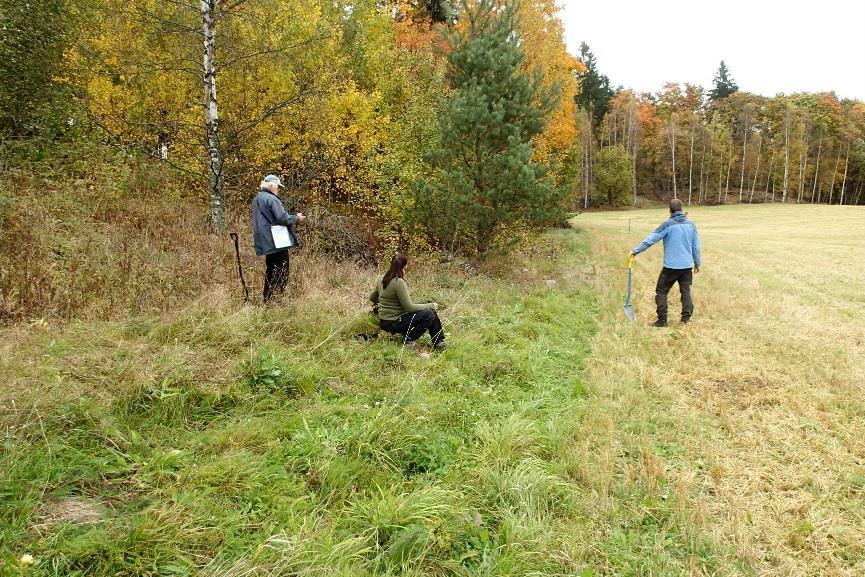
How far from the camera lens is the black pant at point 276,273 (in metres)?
6.30

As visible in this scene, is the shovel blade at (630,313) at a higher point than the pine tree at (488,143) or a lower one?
lower

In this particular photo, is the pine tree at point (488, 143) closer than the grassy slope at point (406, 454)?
No

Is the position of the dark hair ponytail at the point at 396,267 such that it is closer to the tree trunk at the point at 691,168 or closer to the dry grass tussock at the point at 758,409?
the dry grass tussock at the point at 758,409

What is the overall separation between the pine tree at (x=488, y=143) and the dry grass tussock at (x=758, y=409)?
273 cm

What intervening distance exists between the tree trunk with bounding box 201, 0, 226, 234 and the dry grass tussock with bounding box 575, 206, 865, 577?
6.87 metres

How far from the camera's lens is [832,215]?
37625 mm

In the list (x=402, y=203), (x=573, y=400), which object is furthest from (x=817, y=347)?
(x=402, y=203)

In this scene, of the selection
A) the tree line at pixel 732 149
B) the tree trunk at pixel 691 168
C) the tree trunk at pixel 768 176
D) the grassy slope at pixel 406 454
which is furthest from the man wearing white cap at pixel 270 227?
the tree trunk at pixel 768 176

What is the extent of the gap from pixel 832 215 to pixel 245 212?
149ft

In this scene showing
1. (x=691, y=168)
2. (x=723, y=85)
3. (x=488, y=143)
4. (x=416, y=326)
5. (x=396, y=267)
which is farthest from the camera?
(x=723, y=85)

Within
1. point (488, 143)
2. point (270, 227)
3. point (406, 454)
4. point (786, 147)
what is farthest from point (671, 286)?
→ point (786, 147)

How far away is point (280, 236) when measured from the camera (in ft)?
20.7

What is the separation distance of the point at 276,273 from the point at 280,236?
1.74 feet

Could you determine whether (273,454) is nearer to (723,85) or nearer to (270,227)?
(270,227)
